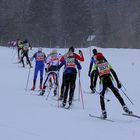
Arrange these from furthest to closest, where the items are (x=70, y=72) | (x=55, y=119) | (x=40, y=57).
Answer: (x=40, y=57) → (x=70, y=72) → (x=55, y=119)

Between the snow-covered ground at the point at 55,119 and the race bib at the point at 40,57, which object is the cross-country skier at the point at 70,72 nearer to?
the snow-covered ground at the point at 55,119

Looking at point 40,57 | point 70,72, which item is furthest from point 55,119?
point 40,57

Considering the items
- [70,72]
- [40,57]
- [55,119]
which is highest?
[40,57]

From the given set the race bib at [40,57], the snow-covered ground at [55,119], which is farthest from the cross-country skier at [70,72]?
the race bib at [40,57]

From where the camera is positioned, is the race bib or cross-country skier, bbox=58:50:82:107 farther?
the race bib

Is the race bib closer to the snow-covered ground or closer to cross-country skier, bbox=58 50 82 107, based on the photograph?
the snow-covered ground

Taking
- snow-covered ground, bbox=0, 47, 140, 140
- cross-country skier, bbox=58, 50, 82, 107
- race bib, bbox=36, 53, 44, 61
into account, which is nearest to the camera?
snow-covered ground, bbox=0, 47, 140, 140

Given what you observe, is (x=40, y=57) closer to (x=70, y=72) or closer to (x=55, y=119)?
(x=70, y=72)

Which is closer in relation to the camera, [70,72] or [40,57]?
[70,72]

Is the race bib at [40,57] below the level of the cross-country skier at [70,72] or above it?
above

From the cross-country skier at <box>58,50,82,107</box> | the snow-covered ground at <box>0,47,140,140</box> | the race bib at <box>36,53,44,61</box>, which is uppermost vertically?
the race bib at <box>36,53,44,61</box>

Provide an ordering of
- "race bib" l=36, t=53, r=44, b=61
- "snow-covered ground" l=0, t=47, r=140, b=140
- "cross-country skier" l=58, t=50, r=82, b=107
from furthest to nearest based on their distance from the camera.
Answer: "race bib" l=36, t=53, r=44, b=61 < "cross-country skier" l=58, t=50, r=82, b=107 < "snow-covered ground" l=0, t=47, r=140, b=140

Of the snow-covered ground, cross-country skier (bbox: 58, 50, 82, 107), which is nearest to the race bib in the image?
the snow-covered ground

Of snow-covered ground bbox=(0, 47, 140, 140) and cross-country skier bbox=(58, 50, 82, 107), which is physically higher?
cross-country skier bbox=(58, 50, 82, 107)
